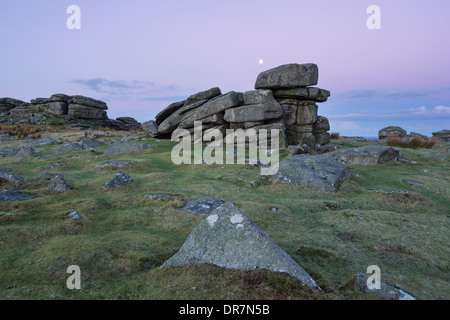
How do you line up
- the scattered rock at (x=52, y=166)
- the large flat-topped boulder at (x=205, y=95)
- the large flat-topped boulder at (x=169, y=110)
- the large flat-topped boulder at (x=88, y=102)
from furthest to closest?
→ the large flat-topped boulder at (x=88, y=102) → the large flat-topped boulder at (x=169, y=110) → the large flat-topped boulder at (x=205, y=95) → the scattered rock at (x=52, y=166)

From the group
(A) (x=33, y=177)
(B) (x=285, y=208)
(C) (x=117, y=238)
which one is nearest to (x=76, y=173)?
(A) (x=33, y=177)

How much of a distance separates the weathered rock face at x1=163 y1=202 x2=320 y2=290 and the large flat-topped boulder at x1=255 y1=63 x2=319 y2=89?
32.0 metres

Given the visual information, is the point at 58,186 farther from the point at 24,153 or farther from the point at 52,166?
the point at 24,153

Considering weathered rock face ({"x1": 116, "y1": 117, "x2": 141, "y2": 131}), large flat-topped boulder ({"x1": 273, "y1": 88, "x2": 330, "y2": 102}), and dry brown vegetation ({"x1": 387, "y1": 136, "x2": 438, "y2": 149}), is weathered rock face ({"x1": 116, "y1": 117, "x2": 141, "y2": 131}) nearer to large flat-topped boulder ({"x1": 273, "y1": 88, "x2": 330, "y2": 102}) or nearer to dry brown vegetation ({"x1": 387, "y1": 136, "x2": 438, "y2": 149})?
large flat-topped boulder ({"x1": 273, "y1": 88, "x2": 330, "y2": 102})

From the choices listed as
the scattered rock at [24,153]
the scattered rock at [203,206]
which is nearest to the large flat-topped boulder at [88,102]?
the scattered rock at [24,153]

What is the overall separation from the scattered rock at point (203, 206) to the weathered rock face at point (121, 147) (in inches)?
728

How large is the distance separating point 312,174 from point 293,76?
73.7 feet

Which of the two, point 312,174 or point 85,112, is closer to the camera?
point 312,174

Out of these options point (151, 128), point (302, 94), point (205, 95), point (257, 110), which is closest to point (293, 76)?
point (302, 94)

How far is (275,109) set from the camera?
116 feet

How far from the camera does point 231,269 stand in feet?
20.0

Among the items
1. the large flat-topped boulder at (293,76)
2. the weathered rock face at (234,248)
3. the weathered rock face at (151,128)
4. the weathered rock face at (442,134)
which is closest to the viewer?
the weathered rock face at (234,248)

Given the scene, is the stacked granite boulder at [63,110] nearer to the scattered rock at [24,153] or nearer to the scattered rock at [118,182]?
the scattered rock at [24,153]

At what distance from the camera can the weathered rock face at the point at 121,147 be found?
94.5 ft
